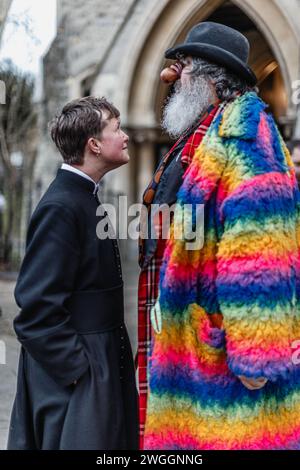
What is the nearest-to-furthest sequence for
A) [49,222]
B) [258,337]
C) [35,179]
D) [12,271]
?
[258,337] < [49,222] < [12,271] < [35,179]

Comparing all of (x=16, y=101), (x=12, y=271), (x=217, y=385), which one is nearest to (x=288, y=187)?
(x=217, y=385)

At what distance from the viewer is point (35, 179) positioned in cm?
1116

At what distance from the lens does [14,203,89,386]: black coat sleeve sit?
230cm

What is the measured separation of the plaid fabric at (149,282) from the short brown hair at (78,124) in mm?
245

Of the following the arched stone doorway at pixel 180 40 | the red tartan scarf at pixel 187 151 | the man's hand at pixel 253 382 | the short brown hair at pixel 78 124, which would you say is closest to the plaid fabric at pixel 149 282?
the red tartan scarf at pixel 187 151

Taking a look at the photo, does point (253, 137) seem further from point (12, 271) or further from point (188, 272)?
point (12, 271)

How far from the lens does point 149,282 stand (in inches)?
93.5

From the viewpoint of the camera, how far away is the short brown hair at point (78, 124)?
2.41m

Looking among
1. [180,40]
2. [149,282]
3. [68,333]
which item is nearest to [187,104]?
[149,282]

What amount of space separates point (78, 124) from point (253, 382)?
962mm

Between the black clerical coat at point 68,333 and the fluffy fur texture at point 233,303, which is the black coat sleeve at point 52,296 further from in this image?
the fluffy fur texture at point 233,303

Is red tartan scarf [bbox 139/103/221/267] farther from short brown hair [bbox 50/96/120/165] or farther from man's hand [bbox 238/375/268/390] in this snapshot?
man's hand [bbox 238/375/268/390]

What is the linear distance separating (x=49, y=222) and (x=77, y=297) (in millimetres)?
257

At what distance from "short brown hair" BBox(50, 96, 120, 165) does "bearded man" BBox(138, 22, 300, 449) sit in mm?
285
